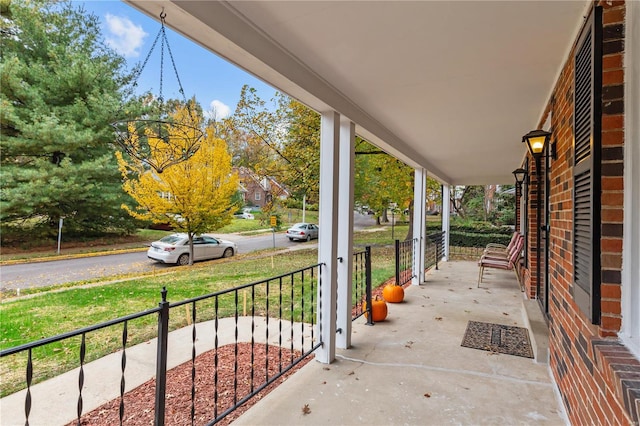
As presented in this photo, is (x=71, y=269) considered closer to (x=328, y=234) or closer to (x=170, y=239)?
(x=170, y=239)

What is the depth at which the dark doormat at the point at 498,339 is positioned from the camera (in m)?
2.84

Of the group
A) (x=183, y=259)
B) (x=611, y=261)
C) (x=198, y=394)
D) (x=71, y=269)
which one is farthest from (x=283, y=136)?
(x=611, y=261)

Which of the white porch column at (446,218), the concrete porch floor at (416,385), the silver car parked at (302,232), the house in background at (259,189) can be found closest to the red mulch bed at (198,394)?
the concrete porch floor at (416,385)

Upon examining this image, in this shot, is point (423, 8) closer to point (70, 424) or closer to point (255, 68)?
point (255, 68)

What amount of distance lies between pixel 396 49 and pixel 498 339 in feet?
9.27

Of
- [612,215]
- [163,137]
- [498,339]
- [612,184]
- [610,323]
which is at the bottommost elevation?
[498,339]

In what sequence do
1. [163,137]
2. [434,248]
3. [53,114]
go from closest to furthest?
[163,137], [53,114], [434,248]

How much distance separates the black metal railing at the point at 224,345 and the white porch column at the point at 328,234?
5 centimetres

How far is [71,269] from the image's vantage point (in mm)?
5375

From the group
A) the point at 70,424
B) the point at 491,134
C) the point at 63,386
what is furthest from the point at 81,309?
the point at 491,134

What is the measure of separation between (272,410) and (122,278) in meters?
5.12

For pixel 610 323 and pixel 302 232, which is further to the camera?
pixel 302 232

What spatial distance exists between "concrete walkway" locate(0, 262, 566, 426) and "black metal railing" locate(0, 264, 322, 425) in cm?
14

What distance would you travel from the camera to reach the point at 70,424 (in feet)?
6.79
